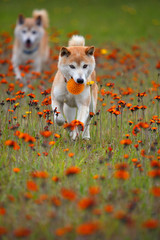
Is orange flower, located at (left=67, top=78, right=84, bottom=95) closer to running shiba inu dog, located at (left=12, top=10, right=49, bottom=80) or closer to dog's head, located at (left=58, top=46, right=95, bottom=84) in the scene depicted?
dog's head, located at (left=58, top=46, right=95, bottom=84)

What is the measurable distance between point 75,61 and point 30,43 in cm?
483

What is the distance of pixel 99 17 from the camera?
18703mm

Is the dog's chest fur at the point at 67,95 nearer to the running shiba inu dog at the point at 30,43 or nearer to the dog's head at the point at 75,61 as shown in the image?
the dog's head at the point at 75,61

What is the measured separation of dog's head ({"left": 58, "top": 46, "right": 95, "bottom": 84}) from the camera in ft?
13.9

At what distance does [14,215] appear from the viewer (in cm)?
215

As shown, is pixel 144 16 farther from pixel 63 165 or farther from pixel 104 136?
pixel 63 165

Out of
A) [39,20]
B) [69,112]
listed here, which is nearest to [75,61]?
[69,112]

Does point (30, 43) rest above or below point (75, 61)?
above

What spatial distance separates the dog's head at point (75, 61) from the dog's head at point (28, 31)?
4.62 meters

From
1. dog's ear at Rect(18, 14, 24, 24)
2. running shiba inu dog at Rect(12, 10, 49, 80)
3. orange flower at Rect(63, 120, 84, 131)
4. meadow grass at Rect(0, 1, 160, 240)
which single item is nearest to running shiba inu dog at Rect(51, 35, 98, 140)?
meadow grass at Rect(0, 1, 160, 240)

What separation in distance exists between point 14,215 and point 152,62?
692cm

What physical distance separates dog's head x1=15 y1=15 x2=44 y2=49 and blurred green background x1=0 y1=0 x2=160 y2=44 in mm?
3423

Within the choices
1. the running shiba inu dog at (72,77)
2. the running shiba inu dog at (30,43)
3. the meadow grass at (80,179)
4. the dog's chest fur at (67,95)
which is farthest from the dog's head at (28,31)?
the dog's chest fur at (67,95)

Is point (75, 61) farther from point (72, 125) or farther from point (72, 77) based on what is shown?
point (72, 125)
